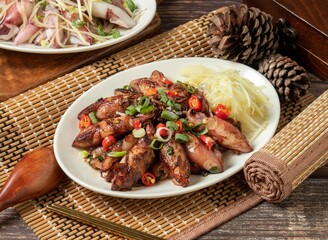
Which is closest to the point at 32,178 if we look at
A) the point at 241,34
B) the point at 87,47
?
the point at 87,47

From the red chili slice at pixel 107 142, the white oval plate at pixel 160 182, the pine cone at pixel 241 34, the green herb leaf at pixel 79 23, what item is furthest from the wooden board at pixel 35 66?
the red chili slice at pixel 107 142

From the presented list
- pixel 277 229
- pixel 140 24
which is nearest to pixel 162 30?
pixel 140 24

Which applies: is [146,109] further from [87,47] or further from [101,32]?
[101,32]

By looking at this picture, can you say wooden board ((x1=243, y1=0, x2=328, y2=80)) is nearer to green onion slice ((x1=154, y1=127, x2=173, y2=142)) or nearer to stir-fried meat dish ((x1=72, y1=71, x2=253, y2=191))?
stir-fried meat dish ((x1=72, y1=71, x2=253, y2=191))

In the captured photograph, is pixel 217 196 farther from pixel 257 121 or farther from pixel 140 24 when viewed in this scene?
pixel 140 24

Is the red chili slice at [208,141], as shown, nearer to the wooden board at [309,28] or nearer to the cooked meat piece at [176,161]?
the cooked meat piece at [176,161]

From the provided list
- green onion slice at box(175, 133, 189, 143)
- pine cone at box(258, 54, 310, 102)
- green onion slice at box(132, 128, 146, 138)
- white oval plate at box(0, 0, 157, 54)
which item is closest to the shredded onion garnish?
pine cone at box(258, 54, 310, 102)
